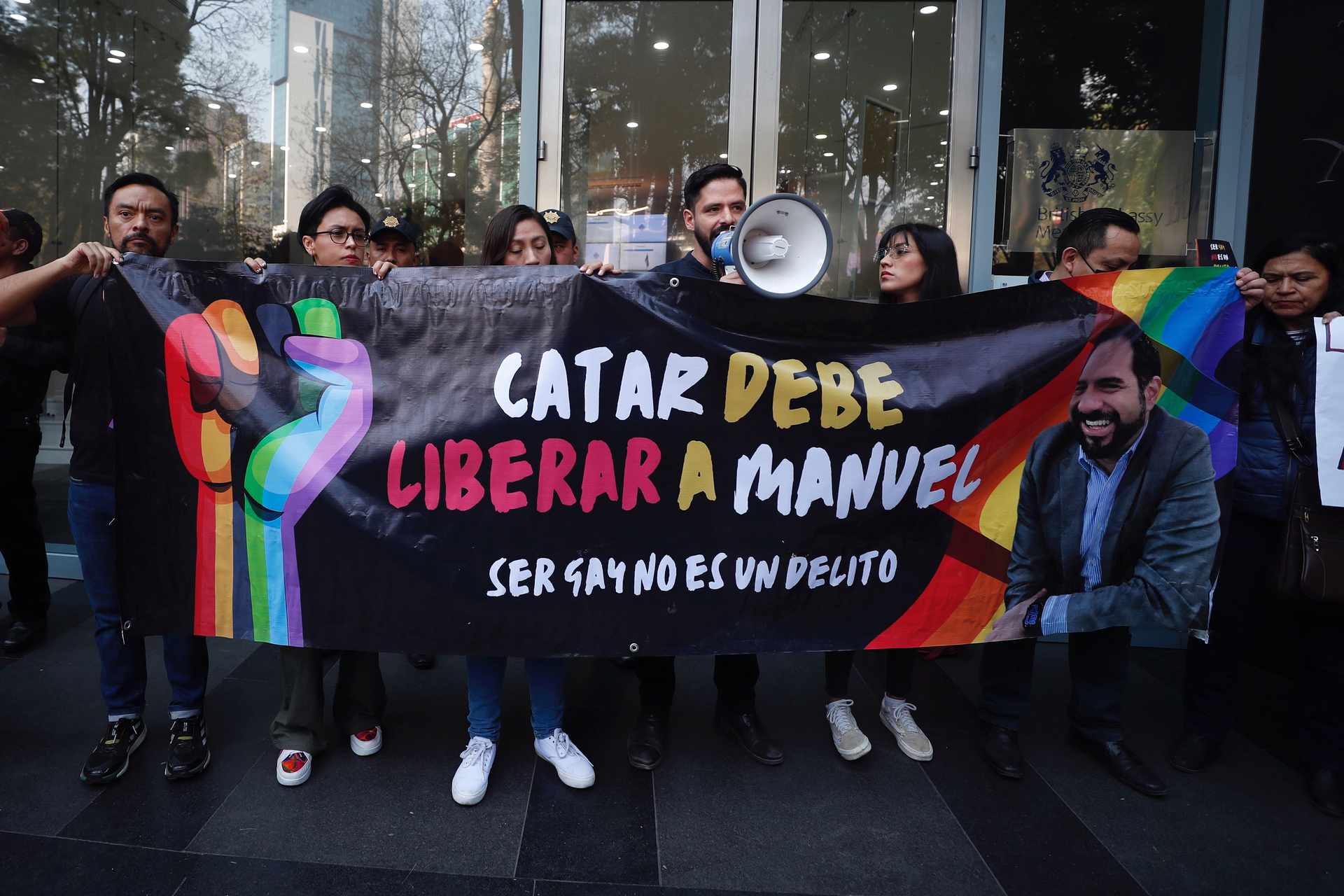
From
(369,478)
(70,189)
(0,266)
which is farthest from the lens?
(70,189)

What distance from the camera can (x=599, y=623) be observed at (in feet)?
7.43

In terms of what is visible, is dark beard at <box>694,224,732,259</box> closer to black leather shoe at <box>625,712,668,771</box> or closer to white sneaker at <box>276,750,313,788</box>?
black leather shoe at <box>625,712,668,771</box>

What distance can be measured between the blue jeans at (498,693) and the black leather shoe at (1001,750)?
141 centimetres

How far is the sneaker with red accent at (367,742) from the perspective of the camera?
8.15 ft

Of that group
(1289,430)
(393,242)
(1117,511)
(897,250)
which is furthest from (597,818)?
(1289,430)

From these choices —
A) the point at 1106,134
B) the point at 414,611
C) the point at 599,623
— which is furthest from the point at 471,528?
the point at 1106,134

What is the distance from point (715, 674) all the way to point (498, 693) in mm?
754

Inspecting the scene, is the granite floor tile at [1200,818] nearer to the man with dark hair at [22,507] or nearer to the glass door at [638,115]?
the glass door at [638,115]

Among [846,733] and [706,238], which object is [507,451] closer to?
[706,238]

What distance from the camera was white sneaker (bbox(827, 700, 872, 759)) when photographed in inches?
100

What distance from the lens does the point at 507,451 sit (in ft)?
7.22

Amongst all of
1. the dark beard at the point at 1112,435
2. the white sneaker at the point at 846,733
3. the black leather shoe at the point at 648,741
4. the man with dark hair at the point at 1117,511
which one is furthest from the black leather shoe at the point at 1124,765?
the black leather shoe at the point at 648,741

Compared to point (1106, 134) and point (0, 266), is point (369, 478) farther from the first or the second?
point (1106, 134)

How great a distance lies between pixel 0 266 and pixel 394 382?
1.34 metres
